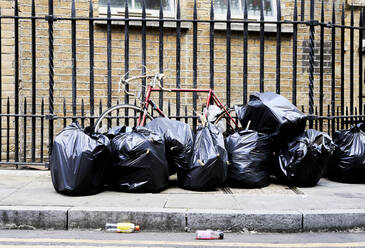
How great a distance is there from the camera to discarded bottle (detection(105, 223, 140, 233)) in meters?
4.09

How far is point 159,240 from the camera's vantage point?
3.91 meters

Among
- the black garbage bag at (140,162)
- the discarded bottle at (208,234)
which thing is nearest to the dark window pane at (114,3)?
the black garbage bag at (140,162)

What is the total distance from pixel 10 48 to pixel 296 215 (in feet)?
18.1

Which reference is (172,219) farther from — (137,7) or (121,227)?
(137,7)

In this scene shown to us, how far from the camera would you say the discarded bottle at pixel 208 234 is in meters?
3.92

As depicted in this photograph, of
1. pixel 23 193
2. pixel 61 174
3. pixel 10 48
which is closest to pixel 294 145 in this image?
pixel 61 174

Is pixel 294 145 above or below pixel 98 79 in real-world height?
below

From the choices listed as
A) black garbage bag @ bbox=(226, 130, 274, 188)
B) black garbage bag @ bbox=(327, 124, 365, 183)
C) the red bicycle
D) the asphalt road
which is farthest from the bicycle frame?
the asphalt road

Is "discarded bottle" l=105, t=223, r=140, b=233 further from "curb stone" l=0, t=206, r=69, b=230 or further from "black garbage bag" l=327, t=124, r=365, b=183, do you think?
"black garbage bag" l=327, t=124, r=365, b=183

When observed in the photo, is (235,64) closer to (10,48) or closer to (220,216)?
(10,48)

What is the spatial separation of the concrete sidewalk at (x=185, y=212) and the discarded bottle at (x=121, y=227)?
0.21 ft

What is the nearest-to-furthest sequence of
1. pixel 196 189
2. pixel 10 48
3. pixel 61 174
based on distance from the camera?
pixel 61 174
pixel 196 189
pixel 10 48

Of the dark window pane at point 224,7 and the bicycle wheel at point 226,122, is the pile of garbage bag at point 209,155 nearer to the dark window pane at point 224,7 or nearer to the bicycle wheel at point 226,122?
the bicycle wheel at point 226,122

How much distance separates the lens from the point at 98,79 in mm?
8062
